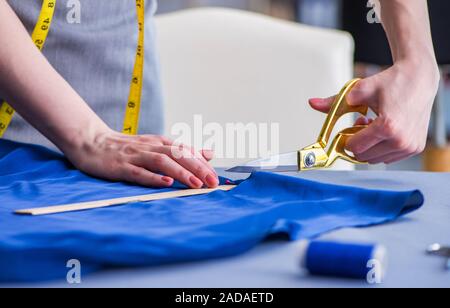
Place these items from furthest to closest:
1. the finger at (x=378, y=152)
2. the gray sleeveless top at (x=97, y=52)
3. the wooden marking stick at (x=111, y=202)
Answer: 1. the gray sleeveless top at (x=97, y=52)
2. the finger at (x=378, y=152)
3. the wooden marking stick at (x=111, y=202)

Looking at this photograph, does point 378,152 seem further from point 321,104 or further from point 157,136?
point 157,136

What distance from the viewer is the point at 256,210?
0.78 meters

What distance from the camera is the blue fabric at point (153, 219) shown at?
0.60 m

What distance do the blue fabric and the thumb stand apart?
20 centimetres

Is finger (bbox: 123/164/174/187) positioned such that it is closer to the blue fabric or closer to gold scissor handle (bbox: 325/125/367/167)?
the blue fabric

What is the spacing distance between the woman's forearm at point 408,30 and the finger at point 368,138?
0.17 m

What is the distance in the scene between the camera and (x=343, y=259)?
0.58 metres

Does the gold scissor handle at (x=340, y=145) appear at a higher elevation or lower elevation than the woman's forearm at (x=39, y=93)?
lower

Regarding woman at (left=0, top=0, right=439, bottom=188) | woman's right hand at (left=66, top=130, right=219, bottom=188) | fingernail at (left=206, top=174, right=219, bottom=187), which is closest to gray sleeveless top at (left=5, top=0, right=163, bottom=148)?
woman at (left=0, top=0, right=439, bottom=188)

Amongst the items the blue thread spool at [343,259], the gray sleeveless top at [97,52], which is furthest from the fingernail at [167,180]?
the gray sleeveless top at [97,52]

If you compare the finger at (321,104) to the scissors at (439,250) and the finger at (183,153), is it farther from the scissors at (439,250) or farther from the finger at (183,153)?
the scissors at (439,250)
